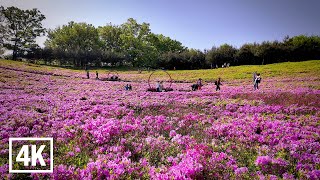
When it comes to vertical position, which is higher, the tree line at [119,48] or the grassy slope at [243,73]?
the tree line at [119,48]

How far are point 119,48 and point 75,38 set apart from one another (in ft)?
76.8

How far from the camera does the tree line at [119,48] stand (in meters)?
93.1

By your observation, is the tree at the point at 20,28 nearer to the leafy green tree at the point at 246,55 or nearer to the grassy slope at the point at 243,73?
the grassy slope at the point at 243,73

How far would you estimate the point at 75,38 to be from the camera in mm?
127688

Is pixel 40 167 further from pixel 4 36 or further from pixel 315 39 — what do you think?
pixel 315 39

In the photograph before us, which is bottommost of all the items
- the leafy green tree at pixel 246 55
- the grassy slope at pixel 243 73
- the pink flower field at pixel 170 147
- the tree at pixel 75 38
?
the pink flower field at pixel 170 147

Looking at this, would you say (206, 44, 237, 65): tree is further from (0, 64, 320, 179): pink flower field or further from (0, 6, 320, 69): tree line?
(0, 64, 320, 179): pink flower field

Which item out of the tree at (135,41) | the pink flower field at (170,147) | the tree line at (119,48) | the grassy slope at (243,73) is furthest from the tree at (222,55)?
the pink flower field at (170,147)

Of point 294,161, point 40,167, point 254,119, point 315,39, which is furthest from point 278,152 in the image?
point 315,39

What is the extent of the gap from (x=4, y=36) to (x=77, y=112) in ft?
307

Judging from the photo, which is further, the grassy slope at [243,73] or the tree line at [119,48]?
the tree line at [119,48]

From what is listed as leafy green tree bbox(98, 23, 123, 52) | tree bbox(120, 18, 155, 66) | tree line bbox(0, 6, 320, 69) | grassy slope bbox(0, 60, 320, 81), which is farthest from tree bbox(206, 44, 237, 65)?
leafy green tree bbox(98, 23, 123, 52)

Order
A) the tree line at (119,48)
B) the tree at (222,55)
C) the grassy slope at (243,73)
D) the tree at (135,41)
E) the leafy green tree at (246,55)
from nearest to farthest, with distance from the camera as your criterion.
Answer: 1. the grassy slope at (243,73)
2. the tree line at (119,48)
3. the leafy green tree at (246,55)
4. the tree at (222,55)
5. the tree at (135,41)

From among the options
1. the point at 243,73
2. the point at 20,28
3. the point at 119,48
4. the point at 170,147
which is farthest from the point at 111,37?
the point at 170,147
